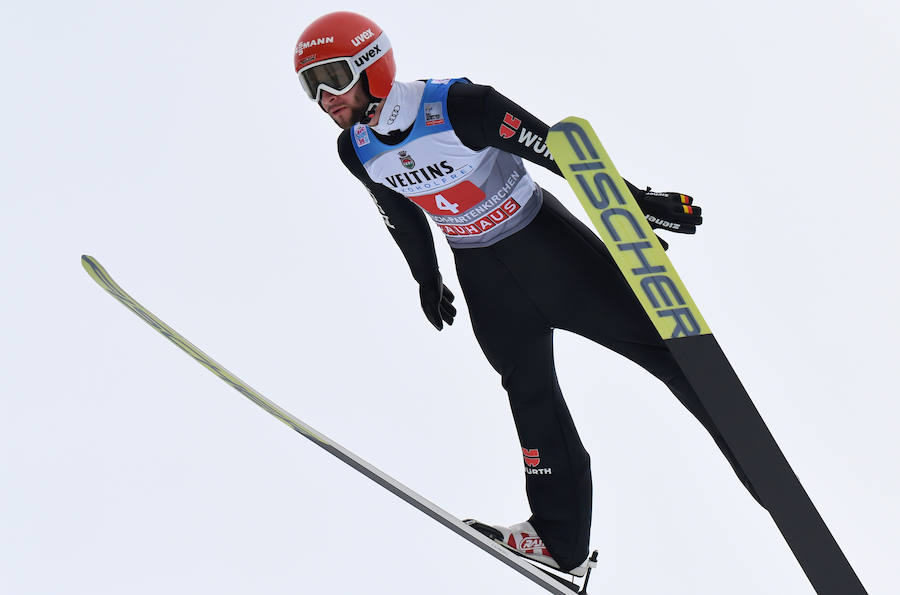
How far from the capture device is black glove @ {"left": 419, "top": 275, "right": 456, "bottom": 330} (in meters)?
2.77

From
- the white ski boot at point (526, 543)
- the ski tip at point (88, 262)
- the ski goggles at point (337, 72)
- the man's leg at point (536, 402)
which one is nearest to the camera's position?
the ski goggles at point (337, 72)

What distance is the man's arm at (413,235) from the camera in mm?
2521

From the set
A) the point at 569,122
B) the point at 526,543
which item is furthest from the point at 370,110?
the point at 526,543

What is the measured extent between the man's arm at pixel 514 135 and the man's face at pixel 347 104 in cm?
21

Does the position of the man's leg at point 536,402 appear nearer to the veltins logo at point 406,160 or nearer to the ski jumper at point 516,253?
the ski jumper at point 516,253

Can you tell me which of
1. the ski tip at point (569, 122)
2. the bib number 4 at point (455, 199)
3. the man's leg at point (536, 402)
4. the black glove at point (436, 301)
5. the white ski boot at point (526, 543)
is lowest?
the white ski boot at point (526, 543)

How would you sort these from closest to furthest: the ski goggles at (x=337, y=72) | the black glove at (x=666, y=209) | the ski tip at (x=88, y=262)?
the black glove at (x=666, y=209)
the ski goggles at (x=337, y=72)
the ski tip at (x=88, y=262)

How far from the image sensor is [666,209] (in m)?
2.06

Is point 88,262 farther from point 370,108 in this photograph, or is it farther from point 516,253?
point 516,253

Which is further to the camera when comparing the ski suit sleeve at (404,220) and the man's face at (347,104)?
the ski suit sleeve at (404,220)

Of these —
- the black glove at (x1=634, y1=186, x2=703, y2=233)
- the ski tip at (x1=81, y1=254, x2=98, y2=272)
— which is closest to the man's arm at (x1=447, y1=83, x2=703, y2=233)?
the black glove at (x1=634, y1=186, x2=703, y2=233)

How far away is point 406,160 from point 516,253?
14.8 inches

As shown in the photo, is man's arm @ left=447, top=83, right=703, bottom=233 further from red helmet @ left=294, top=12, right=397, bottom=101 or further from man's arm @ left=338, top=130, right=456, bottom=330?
man's arm @ left=338, top=130, right=456, bottom=330

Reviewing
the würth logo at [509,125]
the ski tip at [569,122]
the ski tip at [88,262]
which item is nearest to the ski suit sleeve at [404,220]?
the würth logo at [509,125]
